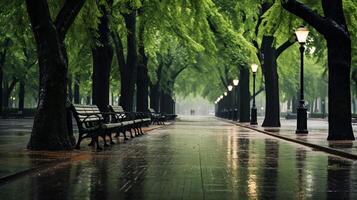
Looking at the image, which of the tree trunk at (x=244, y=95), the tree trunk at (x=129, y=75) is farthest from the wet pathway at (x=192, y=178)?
the tree trunk at (x=244, y=95)

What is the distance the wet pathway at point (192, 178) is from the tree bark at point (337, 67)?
22.0 feet

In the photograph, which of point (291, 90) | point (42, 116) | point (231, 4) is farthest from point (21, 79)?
point (42, 116)

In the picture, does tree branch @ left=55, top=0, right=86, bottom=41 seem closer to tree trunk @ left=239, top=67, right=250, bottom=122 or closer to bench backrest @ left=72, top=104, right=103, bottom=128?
bench backrest @ left=72, top=104, right=103, bottom=128

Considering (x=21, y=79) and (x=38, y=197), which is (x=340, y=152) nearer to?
(x=38, y=197)

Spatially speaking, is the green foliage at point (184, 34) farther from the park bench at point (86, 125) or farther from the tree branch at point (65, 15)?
the park bench at point (86, 125)

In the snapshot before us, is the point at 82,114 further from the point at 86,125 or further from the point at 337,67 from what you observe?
the point at 337,67

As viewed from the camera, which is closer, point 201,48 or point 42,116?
point 42,116

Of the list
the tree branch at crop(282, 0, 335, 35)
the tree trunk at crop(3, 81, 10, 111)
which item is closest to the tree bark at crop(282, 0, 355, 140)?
the tree branch at crop(282, 0, 335, 35)

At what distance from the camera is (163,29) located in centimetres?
3189

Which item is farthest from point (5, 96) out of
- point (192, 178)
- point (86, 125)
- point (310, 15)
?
point (192, 178)

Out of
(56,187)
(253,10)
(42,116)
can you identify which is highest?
(253,10)

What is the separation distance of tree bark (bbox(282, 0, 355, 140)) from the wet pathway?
22.0 feet

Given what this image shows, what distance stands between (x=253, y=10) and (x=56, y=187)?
28875 mm

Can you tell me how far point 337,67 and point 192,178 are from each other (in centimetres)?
1256
